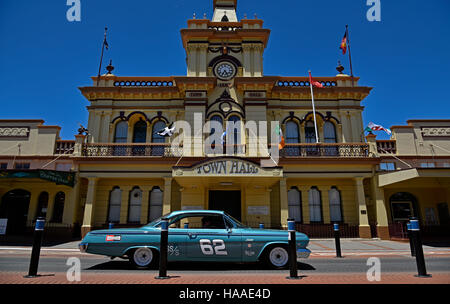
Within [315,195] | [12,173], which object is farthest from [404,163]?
[12,173]

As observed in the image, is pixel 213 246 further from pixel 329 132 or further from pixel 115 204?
pixel 329 132

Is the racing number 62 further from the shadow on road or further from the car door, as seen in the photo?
the shadow on road

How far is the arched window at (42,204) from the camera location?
58.9 feet

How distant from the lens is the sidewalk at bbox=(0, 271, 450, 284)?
5.73m

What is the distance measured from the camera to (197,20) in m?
20.0

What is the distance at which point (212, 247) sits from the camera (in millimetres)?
7293

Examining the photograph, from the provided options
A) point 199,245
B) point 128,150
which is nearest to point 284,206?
point 199,245

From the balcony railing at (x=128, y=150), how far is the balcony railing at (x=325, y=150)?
7039mm

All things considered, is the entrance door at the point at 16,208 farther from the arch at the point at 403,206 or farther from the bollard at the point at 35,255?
the arch at the point at 403,206

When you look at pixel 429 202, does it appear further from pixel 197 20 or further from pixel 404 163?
pixel 197 20

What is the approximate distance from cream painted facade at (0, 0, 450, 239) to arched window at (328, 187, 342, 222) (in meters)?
0.06

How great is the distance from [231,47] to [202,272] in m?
16.8

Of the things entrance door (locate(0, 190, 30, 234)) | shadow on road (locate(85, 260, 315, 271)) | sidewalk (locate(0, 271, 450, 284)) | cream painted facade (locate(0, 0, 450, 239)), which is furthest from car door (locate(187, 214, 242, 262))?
entrance door (locate(0, 190, 30, 234))
